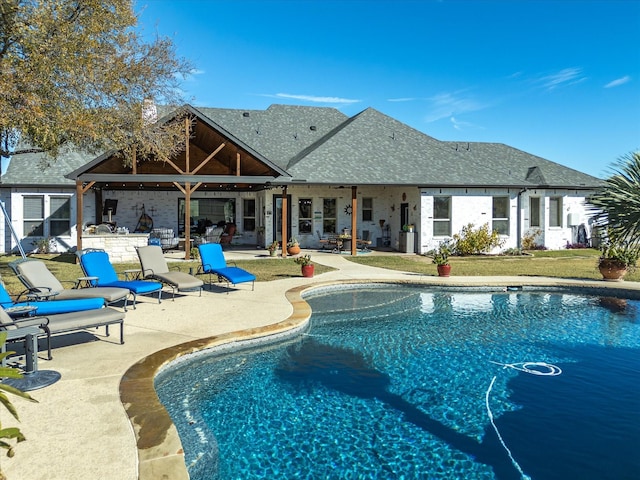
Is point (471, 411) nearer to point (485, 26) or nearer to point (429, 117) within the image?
point (485, 26)

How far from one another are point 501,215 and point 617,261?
898 cm

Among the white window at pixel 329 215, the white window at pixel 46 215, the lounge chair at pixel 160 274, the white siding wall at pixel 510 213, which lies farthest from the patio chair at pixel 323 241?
the white window at pixel 46 215

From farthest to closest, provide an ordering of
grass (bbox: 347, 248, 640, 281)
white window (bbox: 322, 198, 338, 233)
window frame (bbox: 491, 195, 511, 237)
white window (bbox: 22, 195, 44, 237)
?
white window (bbox: 322, 198, 338, 233) → window frame (bbox: 491, 195, 511, 237) → white window (bbox: 22, 195, 44, 237) → grass (bbox: 347, 248, 640, 281)

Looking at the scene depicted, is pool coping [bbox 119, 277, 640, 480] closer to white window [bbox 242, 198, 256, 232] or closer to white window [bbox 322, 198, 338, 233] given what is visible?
white window [bbox 322, 198, 338, 233]

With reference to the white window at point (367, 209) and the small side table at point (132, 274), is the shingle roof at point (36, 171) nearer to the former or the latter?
the small side table at point (132, 274)

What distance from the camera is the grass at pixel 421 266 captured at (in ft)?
44.3

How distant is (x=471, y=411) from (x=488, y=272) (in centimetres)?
1037

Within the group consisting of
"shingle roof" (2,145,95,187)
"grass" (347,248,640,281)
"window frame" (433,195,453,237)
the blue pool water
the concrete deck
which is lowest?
→ the blue pool water

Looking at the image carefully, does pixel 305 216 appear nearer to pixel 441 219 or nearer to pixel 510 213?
pixel 441 219

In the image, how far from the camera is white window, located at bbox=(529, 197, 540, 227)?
892 inches

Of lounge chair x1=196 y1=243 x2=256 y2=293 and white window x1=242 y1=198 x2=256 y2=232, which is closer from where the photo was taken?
lounge chair x1=196 y1=243 x2=256 y2=293

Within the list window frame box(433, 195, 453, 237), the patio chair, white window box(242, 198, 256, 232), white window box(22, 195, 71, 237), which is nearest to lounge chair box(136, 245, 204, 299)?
the patio chair

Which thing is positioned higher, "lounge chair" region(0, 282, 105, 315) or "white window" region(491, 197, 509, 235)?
"white window" region(491, 197, 509, 235)

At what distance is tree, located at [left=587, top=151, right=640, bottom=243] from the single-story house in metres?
6.94
